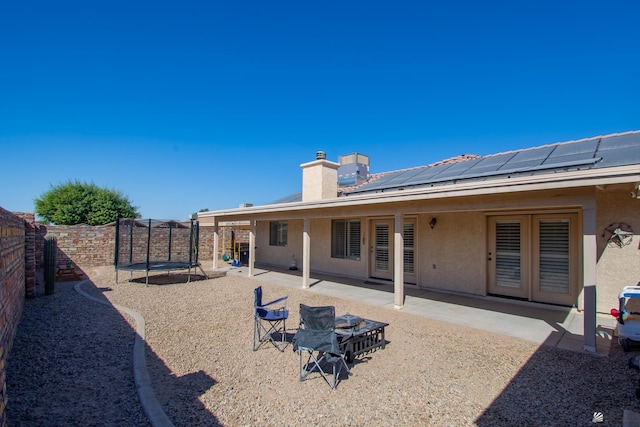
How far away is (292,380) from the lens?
13.3 feet

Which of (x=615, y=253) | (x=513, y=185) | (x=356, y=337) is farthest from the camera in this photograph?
(x=615, y=253)

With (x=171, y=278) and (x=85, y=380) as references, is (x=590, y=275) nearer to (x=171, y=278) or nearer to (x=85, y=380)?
(x=85, y=380)

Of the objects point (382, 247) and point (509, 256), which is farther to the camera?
point (382, 247)

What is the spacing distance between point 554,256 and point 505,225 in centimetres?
123

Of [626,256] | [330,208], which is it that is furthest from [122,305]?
[626,256]

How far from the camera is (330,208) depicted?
29.9 feet

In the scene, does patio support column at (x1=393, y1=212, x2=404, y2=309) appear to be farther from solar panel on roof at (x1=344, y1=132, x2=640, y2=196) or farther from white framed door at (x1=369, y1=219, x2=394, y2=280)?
white framed door at (x1=369, y1=219, x2=394, y2=280)

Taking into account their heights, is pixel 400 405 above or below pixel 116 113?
below

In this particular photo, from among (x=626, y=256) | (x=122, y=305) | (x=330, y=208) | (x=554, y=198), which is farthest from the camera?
(x=330, y=208)

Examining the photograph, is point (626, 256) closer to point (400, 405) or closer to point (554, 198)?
point (554, 198)

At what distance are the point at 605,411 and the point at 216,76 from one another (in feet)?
48.1

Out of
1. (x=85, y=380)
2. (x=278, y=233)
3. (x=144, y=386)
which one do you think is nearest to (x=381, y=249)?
(x=278, y=233)

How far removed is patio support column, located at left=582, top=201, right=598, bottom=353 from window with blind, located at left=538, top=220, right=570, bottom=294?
107 inches

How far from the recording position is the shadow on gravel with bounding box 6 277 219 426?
313 centimetres
